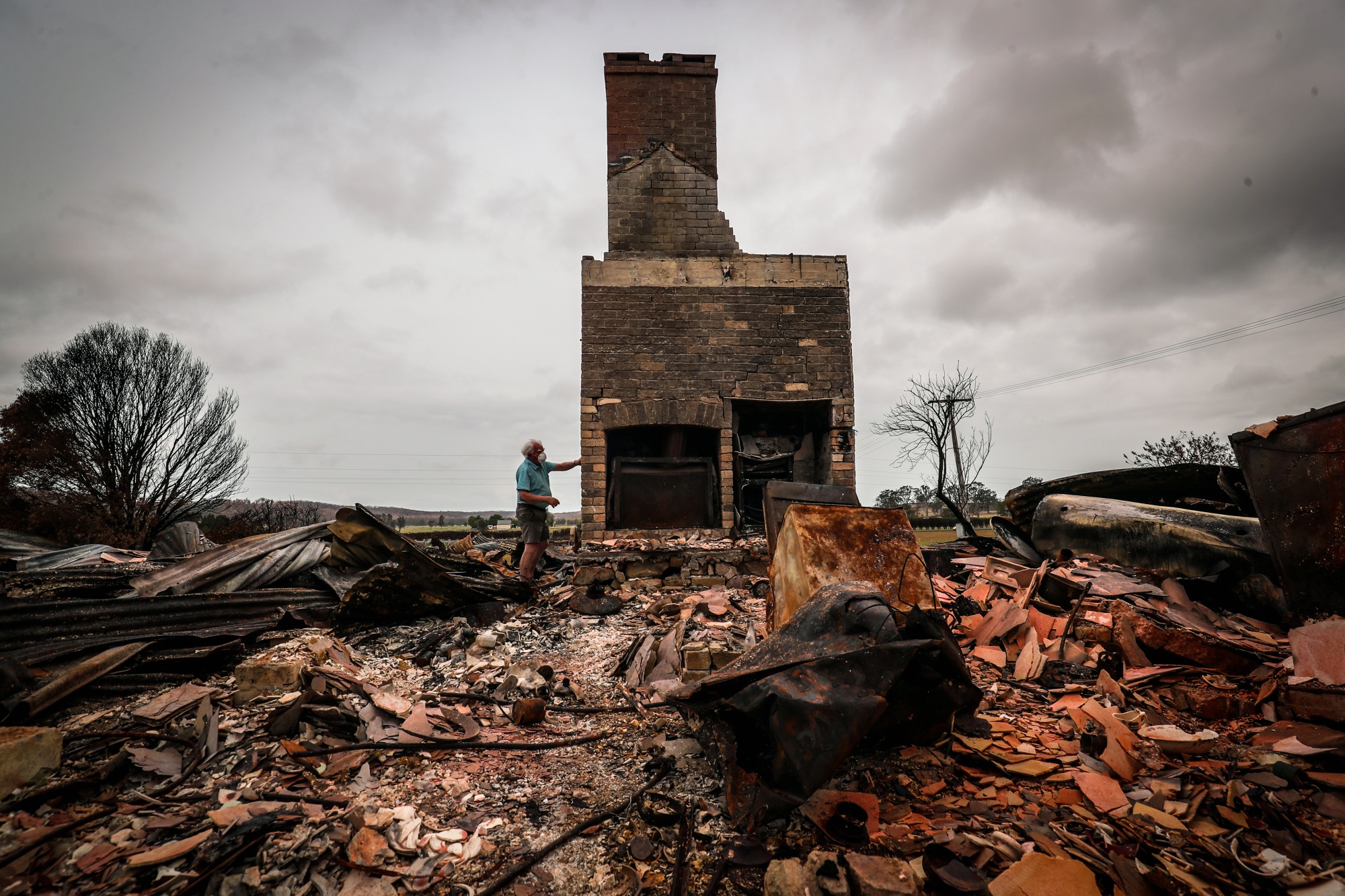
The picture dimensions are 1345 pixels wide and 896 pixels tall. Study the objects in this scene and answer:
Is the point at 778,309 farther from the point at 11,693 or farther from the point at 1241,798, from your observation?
the point at 11,693

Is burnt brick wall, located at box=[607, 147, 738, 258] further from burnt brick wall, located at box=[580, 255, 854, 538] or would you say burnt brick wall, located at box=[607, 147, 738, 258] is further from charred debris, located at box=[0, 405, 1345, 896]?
charred debris, located at box=[0, 405, 1345, 896]

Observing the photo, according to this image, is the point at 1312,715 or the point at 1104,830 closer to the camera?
the point at 1104,830

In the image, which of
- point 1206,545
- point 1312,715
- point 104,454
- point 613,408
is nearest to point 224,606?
point 613,408

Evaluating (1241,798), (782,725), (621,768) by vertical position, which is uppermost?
(782,725)

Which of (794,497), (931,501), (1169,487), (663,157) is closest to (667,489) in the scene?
(794,497)

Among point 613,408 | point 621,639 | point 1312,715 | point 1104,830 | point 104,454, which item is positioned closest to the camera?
point 1104,830

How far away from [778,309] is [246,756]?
6.80 metres

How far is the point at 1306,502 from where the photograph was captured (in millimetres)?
3076

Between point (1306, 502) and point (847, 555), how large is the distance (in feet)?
8.57

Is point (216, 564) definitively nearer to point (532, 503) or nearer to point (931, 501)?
point (532, 503)

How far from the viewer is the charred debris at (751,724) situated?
6.20 ft

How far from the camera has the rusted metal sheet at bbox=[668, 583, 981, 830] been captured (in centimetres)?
192

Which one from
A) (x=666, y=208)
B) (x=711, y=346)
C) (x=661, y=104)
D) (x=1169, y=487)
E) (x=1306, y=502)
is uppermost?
(x=661, y=104)

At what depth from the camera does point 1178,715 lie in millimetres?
2723
